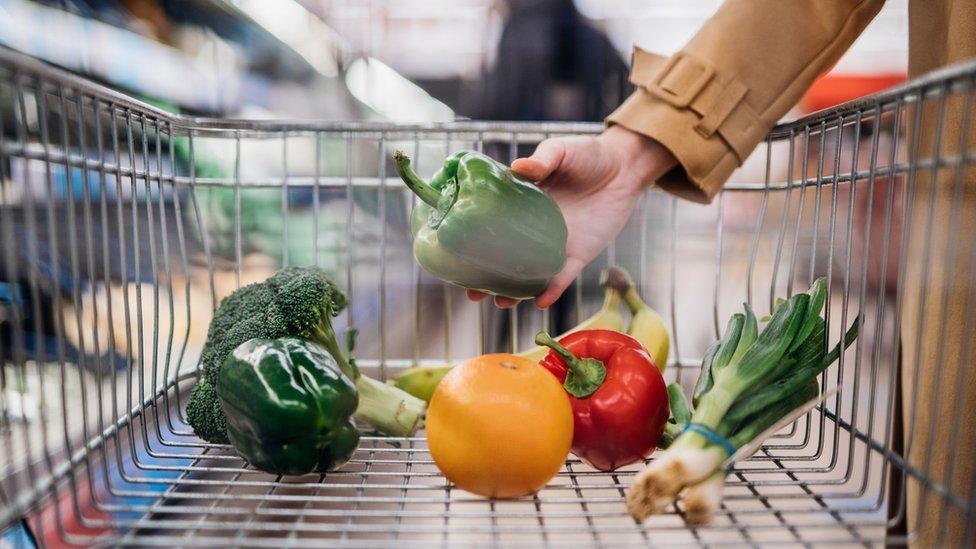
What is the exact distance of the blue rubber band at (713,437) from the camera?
683 mm

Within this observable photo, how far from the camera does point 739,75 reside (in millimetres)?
945

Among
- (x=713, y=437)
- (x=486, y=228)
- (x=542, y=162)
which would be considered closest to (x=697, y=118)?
(x=542, y=162)

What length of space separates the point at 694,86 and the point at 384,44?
7.59ft

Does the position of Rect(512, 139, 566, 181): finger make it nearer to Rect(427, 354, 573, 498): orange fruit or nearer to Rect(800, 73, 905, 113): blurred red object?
Rect(427, 354, 573, 498): orange fruit

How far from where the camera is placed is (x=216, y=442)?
0.87 m

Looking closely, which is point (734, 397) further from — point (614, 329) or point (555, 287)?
point (614, 329)

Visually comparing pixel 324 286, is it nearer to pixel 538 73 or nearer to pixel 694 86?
pixel 694 86

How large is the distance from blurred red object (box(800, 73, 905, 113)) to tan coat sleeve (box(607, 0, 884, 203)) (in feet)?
9.55

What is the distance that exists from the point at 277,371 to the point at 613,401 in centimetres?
37

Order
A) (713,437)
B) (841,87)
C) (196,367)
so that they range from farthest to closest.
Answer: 1. (841,87)
2. (196,367)
3. (713,437)

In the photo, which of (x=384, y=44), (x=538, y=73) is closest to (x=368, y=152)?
(x=384, y=44)

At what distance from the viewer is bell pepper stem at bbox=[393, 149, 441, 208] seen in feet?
2.86

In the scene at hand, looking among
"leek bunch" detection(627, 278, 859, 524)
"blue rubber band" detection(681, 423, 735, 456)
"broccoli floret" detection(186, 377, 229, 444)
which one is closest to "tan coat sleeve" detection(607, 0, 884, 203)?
"leek bunch" detection(627, 278, 859, 524)

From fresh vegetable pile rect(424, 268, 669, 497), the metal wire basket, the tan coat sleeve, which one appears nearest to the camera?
the metal wire basket
